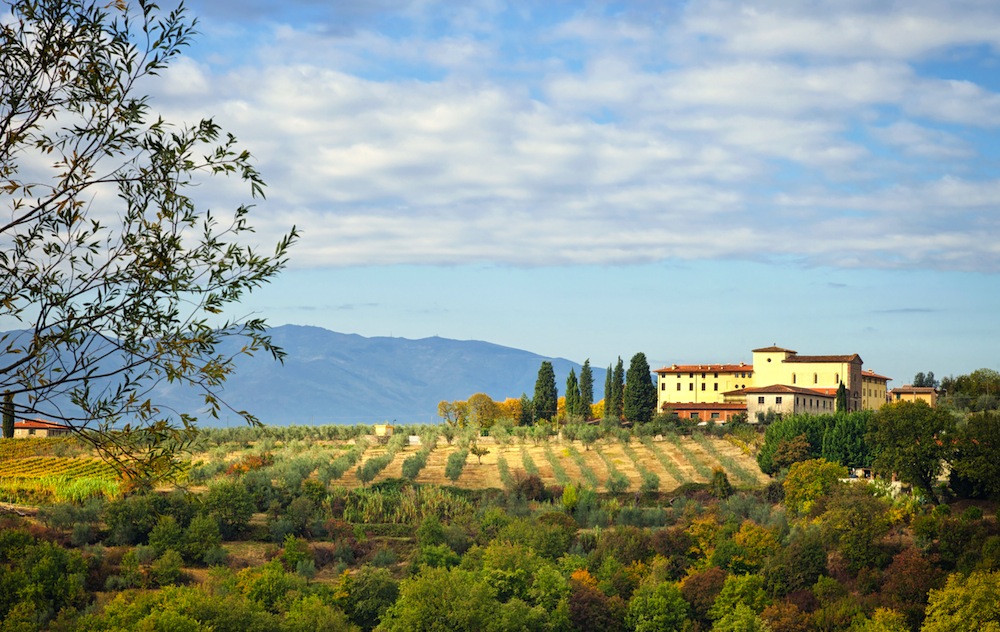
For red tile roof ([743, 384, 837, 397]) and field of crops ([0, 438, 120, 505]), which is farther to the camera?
red tile roof ([743, 384, 837, 397])

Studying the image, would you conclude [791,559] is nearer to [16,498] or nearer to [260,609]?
[260,609]

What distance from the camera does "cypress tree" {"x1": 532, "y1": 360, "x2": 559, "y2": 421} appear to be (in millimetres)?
106625

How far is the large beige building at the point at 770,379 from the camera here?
109m

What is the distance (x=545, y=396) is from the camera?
354ft

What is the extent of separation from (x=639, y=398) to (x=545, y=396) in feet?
46.0

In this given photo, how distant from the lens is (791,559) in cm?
4734

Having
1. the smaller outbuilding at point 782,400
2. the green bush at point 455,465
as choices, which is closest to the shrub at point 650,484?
the green bush at point 455,465

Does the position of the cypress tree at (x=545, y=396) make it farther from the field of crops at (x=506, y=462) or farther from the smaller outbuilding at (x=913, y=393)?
the smaller outbuilding at (x=913, y=393)

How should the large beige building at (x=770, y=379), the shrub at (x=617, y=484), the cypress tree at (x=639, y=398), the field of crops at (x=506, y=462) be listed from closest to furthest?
the shrub at (x=617, y=484) < the field of crops at (x=506, y=462) < the cypress tree at (x=639, y=398) < the large beige building at (x=770, y=379)

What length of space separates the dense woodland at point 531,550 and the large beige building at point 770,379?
136 ft

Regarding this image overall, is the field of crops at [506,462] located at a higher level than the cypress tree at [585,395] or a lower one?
lower

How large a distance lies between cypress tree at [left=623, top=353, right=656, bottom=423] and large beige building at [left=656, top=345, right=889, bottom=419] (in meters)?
11.6

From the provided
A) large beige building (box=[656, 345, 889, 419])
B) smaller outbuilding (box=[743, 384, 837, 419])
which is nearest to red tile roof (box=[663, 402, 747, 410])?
large beige building (box=[656, 345, 889, 419])

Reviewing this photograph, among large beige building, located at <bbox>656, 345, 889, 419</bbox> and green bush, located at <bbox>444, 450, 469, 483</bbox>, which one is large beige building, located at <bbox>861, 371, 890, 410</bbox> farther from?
green bush, located at <bbox>444, 450, 469, 483</bbox>
